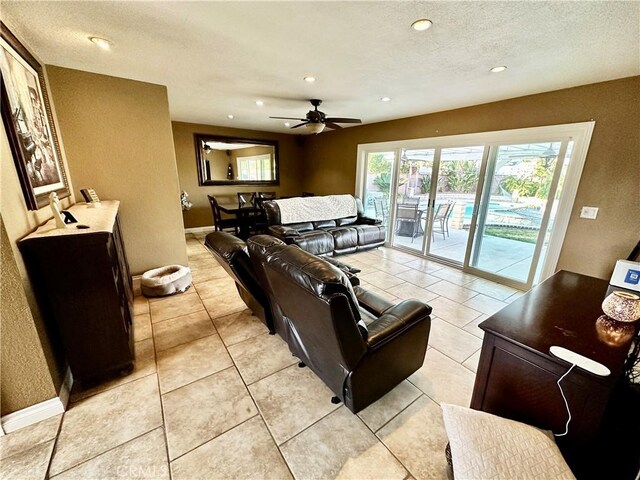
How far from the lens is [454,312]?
283 cm

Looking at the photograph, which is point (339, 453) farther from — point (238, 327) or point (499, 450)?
point (238, 327)

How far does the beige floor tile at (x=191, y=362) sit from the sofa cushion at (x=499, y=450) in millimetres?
1627

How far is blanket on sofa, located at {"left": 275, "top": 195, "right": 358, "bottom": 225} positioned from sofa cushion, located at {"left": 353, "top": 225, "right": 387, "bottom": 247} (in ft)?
1.49

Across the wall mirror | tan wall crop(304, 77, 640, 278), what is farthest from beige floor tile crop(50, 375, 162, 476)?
the wall mirror

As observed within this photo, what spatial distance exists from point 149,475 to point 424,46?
328cm

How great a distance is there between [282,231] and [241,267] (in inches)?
86.3

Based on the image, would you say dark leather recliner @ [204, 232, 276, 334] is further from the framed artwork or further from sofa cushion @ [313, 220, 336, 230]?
sofa cushion @ [313, 220, 336, 230]

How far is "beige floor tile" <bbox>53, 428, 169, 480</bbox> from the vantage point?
125 centimetres

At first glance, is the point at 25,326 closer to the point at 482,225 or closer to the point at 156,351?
the point at 156,351

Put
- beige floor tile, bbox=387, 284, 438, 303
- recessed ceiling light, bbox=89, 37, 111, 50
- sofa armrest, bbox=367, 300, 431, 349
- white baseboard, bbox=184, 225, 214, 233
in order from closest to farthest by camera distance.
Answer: sofa armrest, bbox=367, 300, 431, 349 < recessed ceiling light, bbox=89, 37, 111, 50 < beige floor tile, bbox=387, 284, 438, 303 < white baseboard, bbox=184, 225, 214, 233

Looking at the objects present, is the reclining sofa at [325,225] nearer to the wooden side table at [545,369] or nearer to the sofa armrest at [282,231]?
the sofa armrest at [282,231]

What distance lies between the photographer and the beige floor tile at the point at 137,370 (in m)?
1.74

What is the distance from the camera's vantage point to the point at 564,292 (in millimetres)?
1597

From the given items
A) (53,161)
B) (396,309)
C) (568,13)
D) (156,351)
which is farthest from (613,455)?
(53,161)
